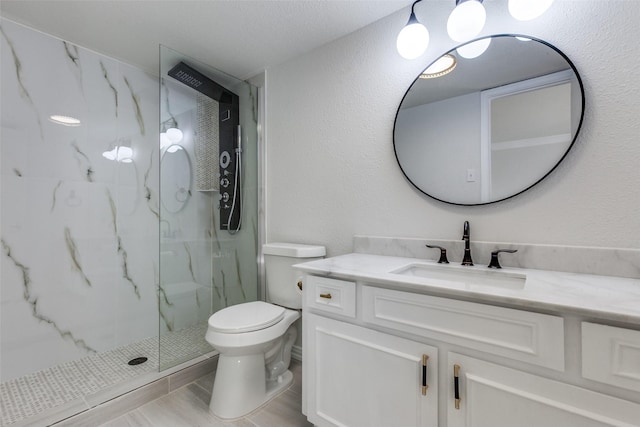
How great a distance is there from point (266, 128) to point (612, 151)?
6.66 ft

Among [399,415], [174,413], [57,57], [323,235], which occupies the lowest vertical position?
[174,413]

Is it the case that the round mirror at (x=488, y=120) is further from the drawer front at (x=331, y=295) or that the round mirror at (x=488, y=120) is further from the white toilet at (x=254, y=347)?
the white toilet at (x=254, y=347)

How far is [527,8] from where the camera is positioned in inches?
45.6

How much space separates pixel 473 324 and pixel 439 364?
0.19 metres

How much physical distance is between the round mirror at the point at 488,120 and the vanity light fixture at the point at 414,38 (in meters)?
0.12

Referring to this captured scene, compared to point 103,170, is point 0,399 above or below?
below

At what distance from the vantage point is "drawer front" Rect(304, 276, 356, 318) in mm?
1166

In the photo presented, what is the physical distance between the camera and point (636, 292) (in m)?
0.86

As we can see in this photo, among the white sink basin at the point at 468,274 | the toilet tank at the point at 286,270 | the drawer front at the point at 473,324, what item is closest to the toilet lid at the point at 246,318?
the toilet tank at the point at 286,270

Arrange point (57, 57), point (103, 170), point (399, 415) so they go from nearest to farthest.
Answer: point (399, 415)
point (57, 57)
point (103, 170)

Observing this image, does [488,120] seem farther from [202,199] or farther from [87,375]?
[87,375]

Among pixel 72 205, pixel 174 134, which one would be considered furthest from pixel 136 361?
pixel 174 134

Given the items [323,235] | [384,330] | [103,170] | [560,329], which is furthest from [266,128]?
[560,329]

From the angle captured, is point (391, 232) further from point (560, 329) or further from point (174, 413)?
point (174, 413)
